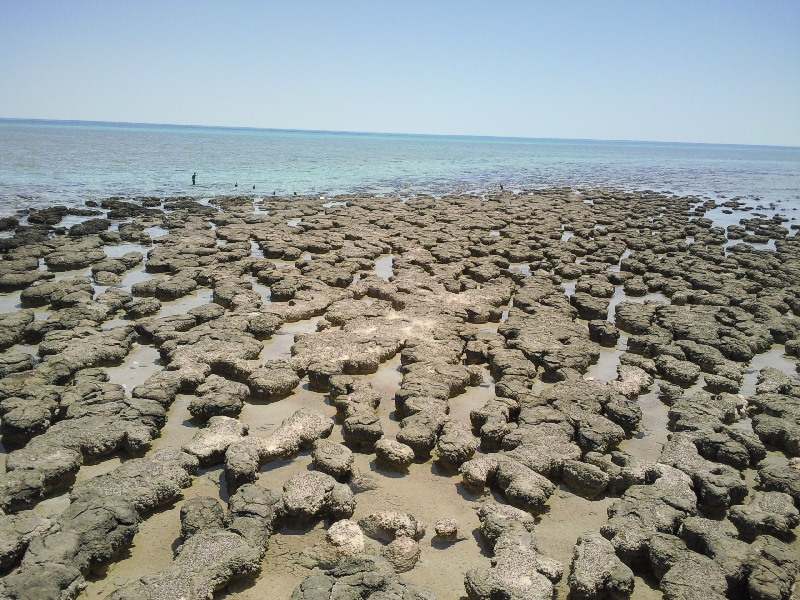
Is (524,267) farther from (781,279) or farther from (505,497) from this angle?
(505,497)

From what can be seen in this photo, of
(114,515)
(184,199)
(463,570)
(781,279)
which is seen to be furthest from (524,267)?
(184,199)

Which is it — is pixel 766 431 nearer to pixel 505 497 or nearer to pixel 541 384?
pixel 541 384

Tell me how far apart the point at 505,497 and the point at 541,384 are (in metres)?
2.47

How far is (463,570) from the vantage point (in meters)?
3.88

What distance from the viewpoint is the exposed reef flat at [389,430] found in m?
3.76

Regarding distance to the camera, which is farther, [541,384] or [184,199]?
[184,199]

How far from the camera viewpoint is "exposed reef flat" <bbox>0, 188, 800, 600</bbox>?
376 centimetres

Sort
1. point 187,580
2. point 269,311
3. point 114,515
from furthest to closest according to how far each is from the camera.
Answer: point 269,311 < point 114,515 < point 187,580

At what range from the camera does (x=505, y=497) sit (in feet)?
15.2

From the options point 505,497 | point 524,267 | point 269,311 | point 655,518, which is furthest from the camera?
point 524,267

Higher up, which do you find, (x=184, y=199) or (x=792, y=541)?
(x=184, y=199)

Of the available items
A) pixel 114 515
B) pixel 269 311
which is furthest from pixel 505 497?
pixel 269 311

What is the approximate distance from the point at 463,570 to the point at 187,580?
1.90 metres

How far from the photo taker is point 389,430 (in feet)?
18.6
